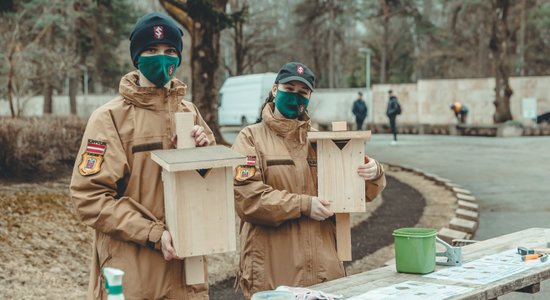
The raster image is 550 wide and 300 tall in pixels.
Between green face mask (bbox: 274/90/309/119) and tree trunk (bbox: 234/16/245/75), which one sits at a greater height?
tree trunk (bbox: 234/16/245/75)

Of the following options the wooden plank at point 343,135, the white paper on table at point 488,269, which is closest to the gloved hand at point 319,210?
the wooden plank at point 343,135

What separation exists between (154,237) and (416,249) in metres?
1.39

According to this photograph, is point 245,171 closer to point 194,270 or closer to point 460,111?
point 194,270

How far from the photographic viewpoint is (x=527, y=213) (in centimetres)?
1053

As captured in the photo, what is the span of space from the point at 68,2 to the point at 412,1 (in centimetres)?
2477

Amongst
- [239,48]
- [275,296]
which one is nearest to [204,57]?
[275,296]

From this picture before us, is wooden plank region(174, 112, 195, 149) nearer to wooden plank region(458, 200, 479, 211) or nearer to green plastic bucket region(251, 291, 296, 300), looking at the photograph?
green plastic bucket region(251, 291, 296, 300)

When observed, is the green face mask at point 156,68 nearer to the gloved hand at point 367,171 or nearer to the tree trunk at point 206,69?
the gloved hand at point 367,171

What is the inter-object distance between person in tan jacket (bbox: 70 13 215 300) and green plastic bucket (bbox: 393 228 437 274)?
1061mm

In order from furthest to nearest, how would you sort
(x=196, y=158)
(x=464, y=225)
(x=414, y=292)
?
(x=464, y=225), (x=414, y=292), (x=196, y=158)

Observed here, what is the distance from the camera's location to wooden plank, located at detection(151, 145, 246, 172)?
2.99m

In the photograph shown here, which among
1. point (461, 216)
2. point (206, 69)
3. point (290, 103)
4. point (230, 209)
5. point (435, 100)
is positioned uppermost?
point (206, 69)

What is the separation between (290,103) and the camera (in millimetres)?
3900

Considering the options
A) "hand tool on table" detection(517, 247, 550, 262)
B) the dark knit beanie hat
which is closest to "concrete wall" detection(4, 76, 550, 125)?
"hand tool on table" detection(517, 247, 550, 262)
